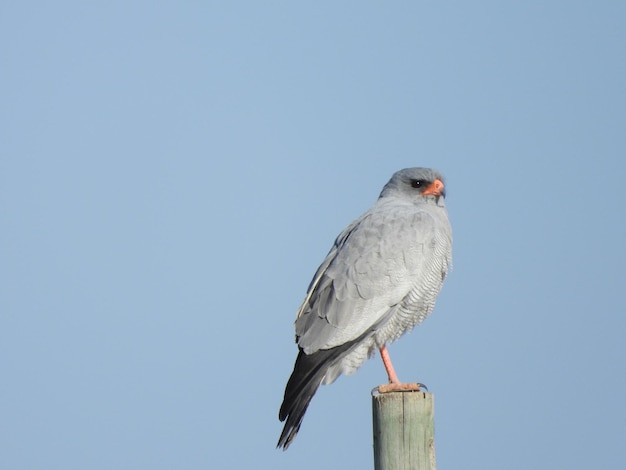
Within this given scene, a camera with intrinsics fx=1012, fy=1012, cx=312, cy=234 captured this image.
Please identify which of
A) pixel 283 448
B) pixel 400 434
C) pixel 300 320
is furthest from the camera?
pixel 300 320

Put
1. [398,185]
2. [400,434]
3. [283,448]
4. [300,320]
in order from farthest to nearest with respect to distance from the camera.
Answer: [398,185] → [300,320] → [283,448] → [400,434]

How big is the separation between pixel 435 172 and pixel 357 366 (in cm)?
222

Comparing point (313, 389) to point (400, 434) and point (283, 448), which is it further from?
point (400, 434)

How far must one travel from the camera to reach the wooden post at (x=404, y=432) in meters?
7.04

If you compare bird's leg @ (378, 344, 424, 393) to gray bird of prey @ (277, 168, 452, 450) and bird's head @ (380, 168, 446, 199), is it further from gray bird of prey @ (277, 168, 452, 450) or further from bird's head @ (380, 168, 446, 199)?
bird's head @ (380, 168, 446, 199)

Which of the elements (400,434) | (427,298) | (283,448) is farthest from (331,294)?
(400,434)

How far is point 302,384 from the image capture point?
834 cm

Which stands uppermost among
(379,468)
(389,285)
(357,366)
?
(389,285)

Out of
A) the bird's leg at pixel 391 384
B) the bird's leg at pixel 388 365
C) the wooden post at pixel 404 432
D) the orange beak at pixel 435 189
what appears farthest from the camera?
the orange beak at pixel 435 189

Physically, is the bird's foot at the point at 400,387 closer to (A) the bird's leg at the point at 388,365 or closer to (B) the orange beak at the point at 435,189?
(A) the bird's leg at the point at 388,365

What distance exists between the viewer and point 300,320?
29.2ft

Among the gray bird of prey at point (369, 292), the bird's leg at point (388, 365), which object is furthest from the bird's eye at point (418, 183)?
the bird's leg at point (388, 365)

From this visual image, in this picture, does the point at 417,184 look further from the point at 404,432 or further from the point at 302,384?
the point at 404,432

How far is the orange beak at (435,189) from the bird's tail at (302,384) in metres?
2.10
